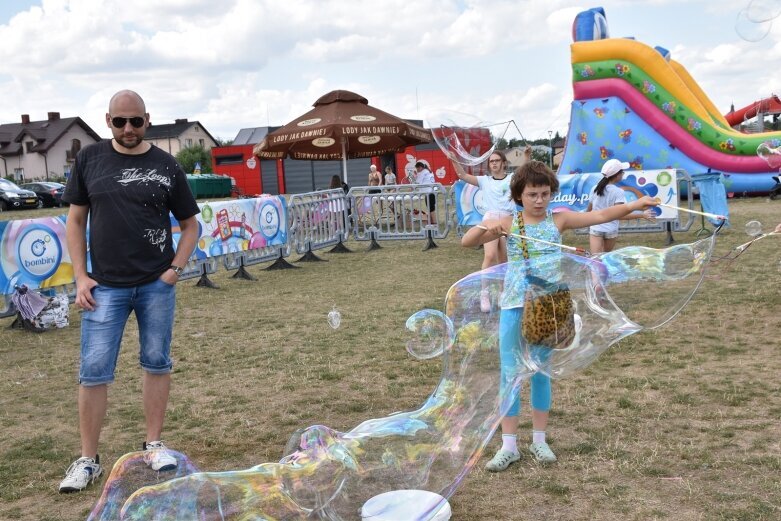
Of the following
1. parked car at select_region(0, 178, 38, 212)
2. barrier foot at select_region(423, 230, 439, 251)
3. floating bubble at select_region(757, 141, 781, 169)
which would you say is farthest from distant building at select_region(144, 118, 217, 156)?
floating bubble at select_region(757, 141, 781, 169)

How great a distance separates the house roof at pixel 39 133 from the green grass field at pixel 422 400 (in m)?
60.2

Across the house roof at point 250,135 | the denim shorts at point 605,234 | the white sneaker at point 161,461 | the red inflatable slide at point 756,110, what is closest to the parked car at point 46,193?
the house roof at point 250,135

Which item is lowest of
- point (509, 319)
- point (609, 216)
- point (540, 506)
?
point (540, 506)

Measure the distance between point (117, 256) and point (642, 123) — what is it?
17.3 metres

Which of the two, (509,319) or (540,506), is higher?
(509,319)

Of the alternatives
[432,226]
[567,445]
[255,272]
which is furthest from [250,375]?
[432,226]

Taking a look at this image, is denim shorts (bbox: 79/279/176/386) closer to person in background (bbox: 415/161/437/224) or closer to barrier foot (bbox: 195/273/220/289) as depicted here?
barrier foot (bbox: 195/273/220/289)

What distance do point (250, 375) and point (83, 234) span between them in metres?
2.42

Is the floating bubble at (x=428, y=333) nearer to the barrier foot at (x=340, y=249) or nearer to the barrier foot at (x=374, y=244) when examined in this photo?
the barrier foot at (x=340, y=249)

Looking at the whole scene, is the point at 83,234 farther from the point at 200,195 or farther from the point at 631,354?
the point at 200,195

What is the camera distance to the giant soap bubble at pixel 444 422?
275cm

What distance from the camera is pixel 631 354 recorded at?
6.14m

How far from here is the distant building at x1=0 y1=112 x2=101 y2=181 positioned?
2504 inches

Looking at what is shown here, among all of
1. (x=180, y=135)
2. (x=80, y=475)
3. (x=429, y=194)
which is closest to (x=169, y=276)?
(x=80, y=475)
